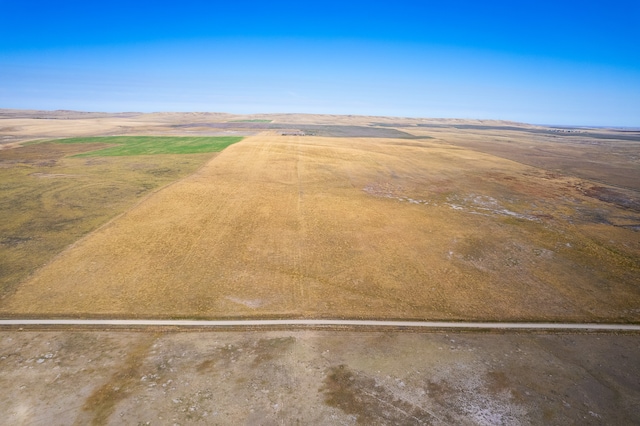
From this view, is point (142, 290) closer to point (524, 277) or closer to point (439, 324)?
point (439, 324)

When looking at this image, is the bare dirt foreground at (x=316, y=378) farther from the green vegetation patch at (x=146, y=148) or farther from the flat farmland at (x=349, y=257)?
the green vegetation patch at (x=146, y=148)

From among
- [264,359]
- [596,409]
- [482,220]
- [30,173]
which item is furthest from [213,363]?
[30,173]

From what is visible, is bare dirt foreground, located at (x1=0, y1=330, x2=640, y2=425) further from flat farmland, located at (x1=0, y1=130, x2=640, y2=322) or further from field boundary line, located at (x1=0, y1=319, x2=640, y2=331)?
flat farmland, located at (x1=0, y1=130, x2=640, y2=322)

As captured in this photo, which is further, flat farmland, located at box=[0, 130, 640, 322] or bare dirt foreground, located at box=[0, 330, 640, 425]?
flat farmland, located at box=[0, 130, 640, 322]

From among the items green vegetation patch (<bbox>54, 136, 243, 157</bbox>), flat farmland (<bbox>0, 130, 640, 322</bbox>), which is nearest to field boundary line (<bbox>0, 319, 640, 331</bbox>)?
flat farmland (<bbox>0, 130, 640, 322</bbox>)

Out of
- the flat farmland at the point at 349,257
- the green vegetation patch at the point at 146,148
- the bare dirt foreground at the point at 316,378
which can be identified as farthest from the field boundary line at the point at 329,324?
the green vegetation patch at the point at 146,148

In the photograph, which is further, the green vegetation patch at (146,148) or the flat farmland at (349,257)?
the green vegetation patch at (146,148)
